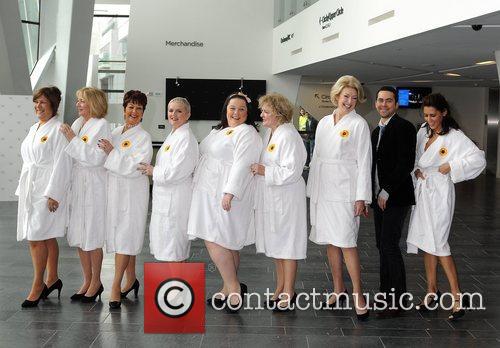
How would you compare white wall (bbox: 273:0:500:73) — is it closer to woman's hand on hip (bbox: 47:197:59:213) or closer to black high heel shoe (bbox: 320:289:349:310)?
black high heel shoe (bbox: 320:289:349:310)

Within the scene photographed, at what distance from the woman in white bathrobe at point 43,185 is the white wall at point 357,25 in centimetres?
449

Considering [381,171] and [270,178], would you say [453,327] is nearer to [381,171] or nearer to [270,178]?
[381,171]

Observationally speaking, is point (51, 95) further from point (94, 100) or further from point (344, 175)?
point (344, 175)

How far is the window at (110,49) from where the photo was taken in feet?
81.5

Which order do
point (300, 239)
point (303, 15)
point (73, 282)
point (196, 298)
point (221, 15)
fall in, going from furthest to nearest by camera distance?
point (221, 15) → point (303, 15) → point (73, 282) → point (300, 239) → point (196, 298)

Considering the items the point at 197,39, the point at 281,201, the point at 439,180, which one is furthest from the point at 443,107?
the point at 197,39

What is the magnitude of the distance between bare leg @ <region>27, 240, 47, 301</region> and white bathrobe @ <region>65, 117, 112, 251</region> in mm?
250

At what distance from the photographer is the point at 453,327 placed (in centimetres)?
572

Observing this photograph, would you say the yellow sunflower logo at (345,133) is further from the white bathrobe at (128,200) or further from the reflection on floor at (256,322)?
the white bathrobe at (128,200)

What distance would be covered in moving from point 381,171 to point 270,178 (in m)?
0.91

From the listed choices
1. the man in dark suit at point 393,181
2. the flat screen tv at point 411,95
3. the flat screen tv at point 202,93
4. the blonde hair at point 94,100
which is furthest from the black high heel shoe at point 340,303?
the flat screen tv at point 411,95

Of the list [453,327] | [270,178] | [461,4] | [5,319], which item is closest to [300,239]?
[270,178]

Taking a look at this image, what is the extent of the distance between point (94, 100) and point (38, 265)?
1.48 meters

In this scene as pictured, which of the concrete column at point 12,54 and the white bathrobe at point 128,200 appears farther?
the concrete column at point 12,54
